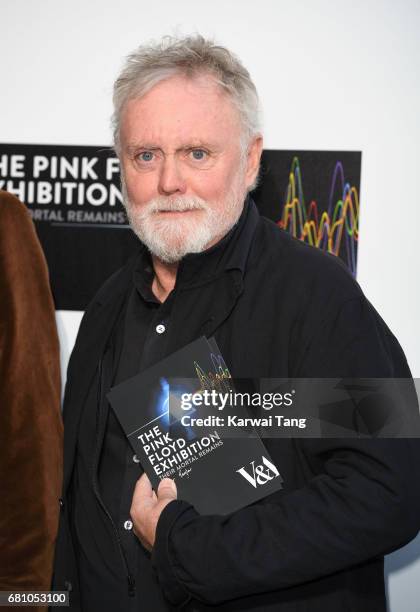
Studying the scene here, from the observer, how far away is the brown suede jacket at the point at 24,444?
122cm

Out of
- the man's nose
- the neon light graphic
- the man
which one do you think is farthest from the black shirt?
the neon light graphic

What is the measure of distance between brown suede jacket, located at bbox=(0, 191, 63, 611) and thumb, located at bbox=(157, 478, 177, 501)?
350mm

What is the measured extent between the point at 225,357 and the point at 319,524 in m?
0.26

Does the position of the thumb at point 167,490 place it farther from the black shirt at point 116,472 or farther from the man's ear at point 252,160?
the man's ear at point 252,160

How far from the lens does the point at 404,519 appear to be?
33.7 inches

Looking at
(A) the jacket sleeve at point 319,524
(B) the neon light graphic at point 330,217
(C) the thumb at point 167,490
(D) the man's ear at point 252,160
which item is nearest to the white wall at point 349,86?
(B) the neon light graphic at point 330,217

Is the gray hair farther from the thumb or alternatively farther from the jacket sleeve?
the thumb

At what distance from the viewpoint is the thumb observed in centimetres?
94

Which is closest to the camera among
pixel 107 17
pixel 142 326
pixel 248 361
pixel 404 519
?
pixel 404 519

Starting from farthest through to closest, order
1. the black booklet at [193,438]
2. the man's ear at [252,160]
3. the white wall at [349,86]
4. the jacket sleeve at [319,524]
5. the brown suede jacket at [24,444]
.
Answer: the white wall at [349,86]
the brown suede jacket at [24,444]
the man's ear at [252,160]
the black booklet at [193,438]
the jacket sleeve at [319,524]

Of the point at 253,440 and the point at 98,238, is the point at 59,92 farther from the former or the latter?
the point at 253,440

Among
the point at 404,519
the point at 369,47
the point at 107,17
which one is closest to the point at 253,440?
the point at 404,519

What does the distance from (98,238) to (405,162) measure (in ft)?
2.06

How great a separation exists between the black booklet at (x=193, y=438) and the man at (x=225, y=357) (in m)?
0.02
